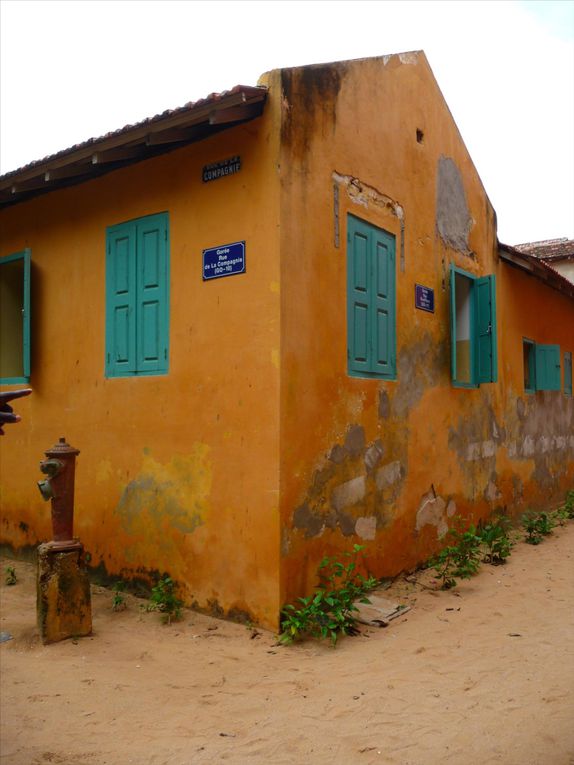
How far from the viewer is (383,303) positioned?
6039 millimetres

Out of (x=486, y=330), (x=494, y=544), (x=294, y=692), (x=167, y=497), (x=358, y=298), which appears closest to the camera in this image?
(x=294, y=692)

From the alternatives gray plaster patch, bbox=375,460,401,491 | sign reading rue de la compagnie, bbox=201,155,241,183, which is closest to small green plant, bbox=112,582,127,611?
gray plaster patch, bbox=375,460,401,491

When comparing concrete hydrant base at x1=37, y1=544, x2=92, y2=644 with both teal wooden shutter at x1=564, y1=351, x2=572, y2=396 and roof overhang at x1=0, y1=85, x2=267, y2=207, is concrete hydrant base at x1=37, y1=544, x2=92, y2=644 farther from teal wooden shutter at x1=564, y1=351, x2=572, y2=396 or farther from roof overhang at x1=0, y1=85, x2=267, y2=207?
teal wooden shutter at x1=564, y1=351, x2=572, y2=396

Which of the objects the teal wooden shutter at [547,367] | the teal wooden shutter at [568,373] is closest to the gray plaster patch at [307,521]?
the teal wooden shutter at [547,367]

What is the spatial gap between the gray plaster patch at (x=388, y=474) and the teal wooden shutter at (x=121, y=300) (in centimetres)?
238

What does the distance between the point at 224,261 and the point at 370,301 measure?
1430mm

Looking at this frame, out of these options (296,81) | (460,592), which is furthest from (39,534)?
(296,81)

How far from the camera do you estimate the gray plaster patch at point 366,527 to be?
18.2 feet

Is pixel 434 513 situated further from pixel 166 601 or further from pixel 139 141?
pixel 139 141

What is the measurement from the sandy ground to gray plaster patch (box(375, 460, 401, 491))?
41.8 inches

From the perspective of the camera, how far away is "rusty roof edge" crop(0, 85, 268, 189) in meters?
4.59

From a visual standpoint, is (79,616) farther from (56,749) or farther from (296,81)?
(296,81)

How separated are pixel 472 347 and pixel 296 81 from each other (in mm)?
3816

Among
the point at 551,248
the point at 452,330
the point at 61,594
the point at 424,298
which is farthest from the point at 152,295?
the point at 551,248
